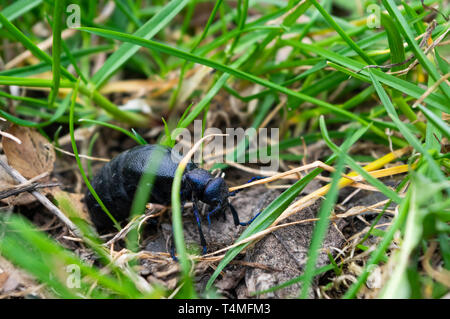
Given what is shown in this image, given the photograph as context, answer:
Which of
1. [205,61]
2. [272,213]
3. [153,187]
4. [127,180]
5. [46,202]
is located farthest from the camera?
[127,180]

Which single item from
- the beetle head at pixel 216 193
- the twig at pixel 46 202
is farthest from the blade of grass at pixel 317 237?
the twig at pixel 46 202

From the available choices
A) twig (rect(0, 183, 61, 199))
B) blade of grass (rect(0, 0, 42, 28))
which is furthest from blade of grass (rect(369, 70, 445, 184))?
blade of grass (rect(0, 0, 42, 28))

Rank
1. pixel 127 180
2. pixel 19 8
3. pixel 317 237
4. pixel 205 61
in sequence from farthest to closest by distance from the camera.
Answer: pixel 19 8 < pixel 127 180 < pixel 205 61 < pixel 317 237

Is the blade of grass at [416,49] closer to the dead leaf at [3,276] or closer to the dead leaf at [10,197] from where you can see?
the dead leaf at [3,276]

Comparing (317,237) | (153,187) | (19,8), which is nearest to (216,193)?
(153,187)

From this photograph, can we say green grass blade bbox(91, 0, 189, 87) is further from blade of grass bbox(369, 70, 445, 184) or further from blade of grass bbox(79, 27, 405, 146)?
blade of grass bbox(369, 70, 445, 184)

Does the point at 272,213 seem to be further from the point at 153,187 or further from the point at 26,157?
the point at 26,157
